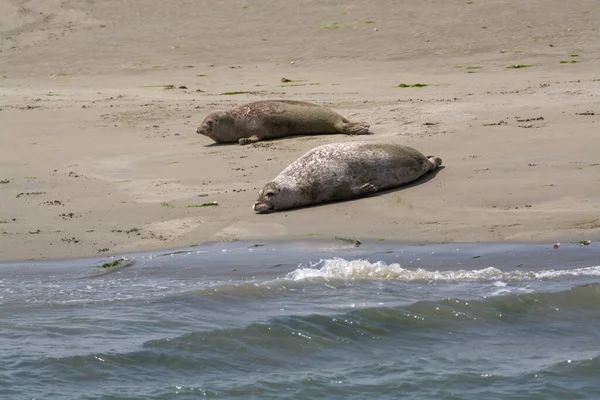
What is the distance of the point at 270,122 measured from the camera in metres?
10.1

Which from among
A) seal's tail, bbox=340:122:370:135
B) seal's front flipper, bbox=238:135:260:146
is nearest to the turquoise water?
seal's tail, bbox=340:122:370:135

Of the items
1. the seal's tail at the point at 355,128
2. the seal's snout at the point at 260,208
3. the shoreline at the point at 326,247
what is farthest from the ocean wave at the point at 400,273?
the seal's tail at the point at 355,128

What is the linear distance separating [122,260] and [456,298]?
241cm

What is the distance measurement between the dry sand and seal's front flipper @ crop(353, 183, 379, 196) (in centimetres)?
17

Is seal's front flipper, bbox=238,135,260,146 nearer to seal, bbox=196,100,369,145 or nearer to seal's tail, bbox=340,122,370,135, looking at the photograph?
seal, bbox=196,100,369,145

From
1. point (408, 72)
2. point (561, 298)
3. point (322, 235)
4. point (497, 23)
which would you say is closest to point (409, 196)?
point (322, 235)

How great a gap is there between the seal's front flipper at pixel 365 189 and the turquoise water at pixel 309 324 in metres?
1.12

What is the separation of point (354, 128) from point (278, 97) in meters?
2.84

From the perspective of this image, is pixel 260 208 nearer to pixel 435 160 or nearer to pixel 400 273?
pixel 435 160

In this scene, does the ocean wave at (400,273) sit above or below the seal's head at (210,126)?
below

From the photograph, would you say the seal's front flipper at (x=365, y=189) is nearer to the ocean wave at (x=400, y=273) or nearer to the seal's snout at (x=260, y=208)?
the seal's snout at (x=260, y=208)

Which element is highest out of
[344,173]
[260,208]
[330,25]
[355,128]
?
[330,25]

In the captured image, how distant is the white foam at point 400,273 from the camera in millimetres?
6043

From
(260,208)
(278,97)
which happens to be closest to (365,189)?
(260,208)
